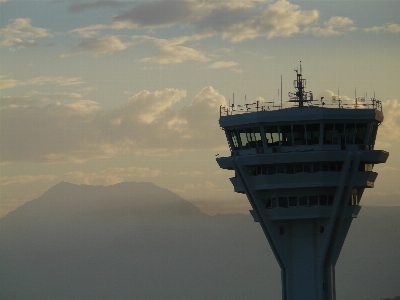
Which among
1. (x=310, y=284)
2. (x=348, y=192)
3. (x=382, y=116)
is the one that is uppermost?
(x=382, y=116)

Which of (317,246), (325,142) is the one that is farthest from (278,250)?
(325,142)

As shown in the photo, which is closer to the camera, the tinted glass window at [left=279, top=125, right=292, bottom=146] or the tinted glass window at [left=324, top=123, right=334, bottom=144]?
the tinted glass window at [left=324, top=123, right=334, bottom=144]

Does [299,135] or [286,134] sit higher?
[286,134]

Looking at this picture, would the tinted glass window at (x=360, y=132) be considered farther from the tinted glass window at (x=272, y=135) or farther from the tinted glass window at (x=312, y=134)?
the tinted glass window at (x=272, y=135)

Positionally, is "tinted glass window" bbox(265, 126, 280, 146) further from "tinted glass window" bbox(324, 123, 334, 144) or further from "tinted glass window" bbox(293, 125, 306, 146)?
"tinted glass window" bbox(324, 123, 334, 144)

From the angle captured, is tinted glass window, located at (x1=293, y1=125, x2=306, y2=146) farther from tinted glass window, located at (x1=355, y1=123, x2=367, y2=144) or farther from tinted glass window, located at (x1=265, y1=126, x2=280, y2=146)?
tinted glass window, located at (x1=355, y1=123, x2=367, y2=144)

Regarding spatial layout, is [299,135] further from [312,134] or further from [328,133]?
[328,133]

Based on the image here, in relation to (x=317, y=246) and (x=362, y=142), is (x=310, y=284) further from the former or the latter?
(x=362, y=142)

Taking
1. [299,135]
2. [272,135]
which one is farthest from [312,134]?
[272,135]
